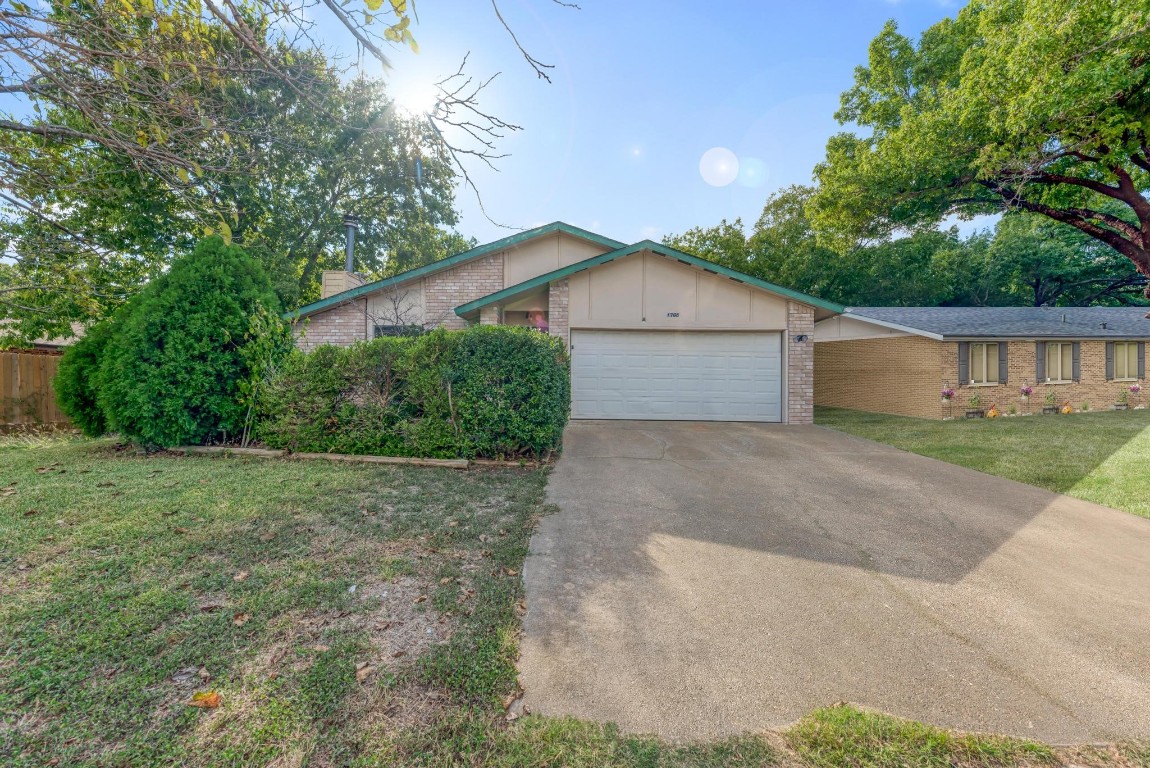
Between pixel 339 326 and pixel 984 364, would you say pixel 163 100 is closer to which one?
pixel 339 326

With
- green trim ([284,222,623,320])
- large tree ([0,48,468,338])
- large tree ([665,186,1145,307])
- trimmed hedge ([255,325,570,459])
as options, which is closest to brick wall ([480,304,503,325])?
green trim ([284,222,623,320])

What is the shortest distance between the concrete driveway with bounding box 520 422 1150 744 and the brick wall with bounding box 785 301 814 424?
17.6 ft

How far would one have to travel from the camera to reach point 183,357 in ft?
21.2

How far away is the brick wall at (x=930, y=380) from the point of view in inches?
513

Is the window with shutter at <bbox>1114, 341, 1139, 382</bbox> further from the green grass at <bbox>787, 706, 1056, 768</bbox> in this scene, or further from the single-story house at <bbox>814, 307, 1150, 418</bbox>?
the green grass at <bbox>787, 706, 1056, 768</bbox>

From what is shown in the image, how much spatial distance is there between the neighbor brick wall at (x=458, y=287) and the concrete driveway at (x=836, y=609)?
8.01 m

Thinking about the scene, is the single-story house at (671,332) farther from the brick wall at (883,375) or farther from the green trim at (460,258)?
the brick wall at (883,375)

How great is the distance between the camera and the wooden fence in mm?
9555

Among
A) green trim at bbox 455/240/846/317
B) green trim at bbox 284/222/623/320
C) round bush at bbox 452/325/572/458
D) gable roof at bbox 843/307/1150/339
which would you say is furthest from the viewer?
gable roof at bbox 843/307/1150/339

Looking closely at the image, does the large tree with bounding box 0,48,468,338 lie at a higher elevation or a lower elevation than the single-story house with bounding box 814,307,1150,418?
higher

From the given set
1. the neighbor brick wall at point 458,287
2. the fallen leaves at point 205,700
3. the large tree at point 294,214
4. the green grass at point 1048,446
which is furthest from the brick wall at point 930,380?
the fallen leaves at point 205,700

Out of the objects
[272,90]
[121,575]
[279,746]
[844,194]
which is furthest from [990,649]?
[272,90]

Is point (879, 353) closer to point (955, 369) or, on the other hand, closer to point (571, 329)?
point (955, 369)

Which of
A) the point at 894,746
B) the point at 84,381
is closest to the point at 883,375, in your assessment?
the point at 894,746
